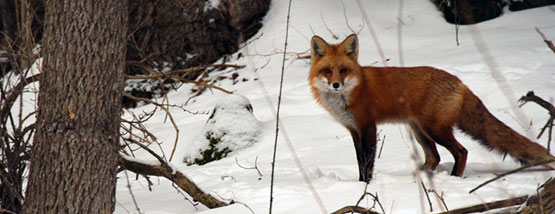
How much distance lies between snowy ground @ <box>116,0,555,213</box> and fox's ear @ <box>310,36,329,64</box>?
1.01m

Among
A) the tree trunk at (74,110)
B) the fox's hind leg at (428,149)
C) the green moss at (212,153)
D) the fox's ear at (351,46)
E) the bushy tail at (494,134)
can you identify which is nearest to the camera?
the tree trunk at (74,110)

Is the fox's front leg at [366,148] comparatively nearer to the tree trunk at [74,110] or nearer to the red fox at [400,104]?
the red fox at [400,104]

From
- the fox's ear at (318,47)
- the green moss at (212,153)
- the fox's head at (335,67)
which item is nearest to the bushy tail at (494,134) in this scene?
the fox's head at (335,67)

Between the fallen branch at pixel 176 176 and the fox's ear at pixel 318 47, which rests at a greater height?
the fox's ear at pixel 318 47

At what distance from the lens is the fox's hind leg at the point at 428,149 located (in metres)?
4.95

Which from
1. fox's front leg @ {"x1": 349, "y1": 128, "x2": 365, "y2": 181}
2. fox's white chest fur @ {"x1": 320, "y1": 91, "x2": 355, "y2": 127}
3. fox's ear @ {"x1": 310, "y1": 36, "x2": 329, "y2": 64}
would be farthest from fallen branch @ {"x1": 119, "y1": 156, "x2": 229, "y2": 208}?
fox's ear @ {"x1": 310, "y1": 36, "x2": 329, "y2": 64}

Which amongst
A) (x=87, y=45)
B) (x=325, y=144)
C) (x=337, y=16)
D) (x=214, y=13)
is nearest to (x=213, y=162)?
(x=325, y=144)

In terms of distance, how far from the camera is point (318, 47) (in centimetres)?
491

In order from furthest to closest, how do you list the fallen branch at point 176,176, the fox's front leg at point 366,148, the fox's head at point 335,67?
the fox's head at point 335,67, the fox's front leg at point 366,148, the fallen branch at point 176,176

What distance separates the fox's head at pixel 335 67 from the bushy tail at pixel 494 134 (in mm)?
977

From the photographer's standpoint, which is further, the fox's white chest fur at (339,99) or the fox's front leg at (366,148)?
the fox's white chest fur at (339,99)

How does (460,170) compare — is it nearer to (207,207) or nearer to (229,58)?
(207,207)

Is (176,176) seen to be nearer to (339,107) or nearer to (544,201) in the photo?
(339,107)

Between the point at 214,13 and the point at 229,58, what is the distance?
0.81 meters
